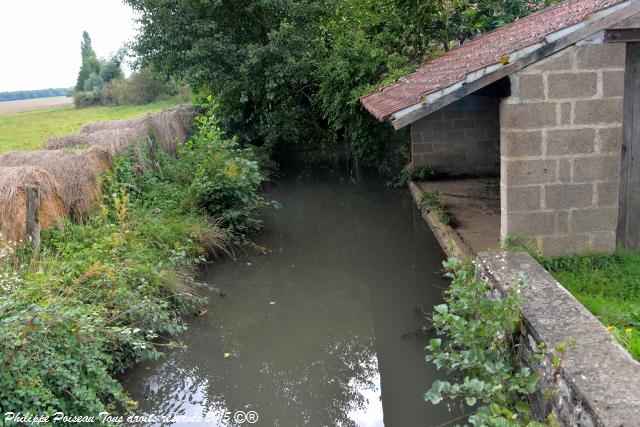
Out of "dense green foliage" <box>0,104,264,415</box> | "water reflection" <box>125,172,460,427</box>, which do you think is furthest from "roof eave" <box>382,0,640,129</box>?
"dense green foliage" <box>0,104,264,415</box>

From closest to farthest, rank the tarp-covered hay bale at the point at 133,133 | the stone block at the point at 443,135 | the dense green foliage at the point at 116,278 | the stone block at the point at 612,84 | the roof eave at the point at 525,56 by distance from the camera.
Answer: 1. the dense green foliage at the point at 116,278
2. the roof eave at the point at 525,56
3. the stone block at the point at 612,84
4. the tarp-covered hay bale at the point at 133,133
5. the stone block at the point at 443,135

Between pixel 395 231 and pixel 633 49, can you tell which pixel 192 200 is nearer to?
pixel 395 231

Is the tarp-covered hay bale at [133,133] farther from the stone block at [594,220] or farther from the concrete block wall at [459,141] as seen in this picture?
the stone block at [594,220]

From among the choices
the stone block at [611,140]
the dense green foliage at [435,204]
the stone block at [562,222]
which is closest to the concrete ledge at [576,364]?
the stone block at [562,222]

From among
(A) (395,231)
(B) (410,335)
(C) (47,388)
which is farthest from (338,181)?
(C) (47,388)

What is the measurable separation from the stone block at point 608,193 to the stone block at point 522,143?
0.75 meters

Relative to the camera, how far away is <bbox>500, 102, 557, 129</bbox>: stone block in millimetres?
5570

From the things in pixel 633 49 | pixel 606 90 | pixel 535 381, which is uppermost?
pixel 633 49

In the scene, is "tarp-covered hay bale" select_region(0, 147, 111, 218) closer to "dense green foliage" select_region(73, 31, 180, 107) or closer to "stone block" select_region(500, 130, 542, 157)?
"stone block" select_region(500, 130, 542, 157)

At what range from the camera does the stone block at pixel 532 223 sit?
585 cm

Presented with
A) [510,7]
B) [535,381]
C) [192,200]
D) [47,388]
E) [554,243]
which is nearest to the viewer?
[535,381]

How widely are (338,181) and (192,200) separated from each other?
22.0ft

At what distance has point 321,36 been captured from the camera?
51.7 ft

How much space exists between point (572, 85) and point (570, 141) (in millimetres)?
550
